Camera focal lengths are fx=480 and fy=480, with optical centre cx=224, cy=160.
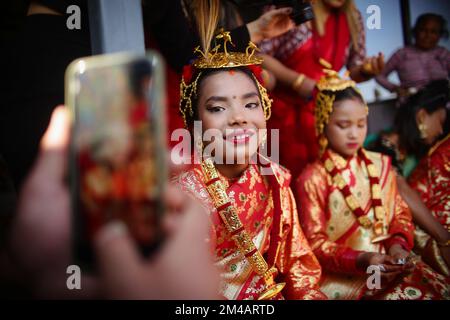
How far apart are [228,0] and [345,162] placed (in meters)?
1.08

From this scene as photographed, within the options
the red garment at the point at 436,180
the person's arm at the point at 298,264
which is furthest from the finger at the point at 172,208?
the red garment at the point at 436,180

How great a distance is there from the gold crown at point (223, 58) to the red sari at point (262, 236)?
1.46 ft

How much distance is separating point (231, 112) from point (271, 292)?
0.76 meters

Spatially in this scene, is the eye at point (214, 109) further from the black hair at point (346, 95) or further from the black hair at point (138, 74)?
the black hair at point (138, 74)

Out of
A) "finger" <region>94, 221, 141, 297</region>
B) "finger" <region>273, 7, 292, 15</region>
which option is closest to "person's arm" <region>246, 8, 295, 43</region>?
"finger" <region>273, 7, 292, 15</region>

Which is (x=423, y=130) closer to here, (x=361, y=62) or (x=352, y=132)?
(x=361, y=62)

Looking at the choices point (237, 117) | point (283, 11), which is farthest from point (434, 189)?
point (237, 117)

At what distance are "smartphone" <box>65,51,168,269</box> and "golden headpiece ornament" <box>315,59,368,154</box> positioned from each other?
160cm

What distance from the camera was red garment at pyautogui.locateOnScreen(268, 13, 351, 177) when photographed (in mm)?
2889

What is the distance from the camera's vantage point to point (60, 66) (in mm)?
1973

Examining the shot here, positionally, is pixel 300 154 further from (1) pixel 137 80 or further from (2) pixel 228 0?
(1) pixel 137 80

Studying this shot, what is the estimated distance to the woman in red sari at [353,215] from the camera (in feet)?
7.48

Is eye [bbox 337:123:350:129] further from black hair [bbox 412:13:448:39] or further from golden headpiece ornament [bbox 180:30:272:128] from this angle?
black hair [bbox 412:13:448:39]
